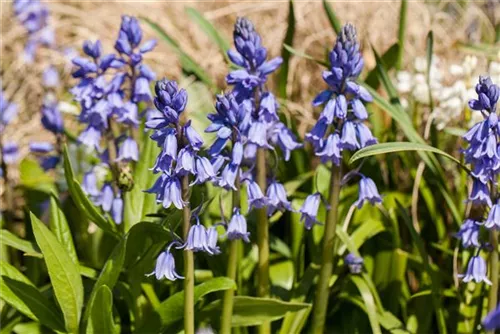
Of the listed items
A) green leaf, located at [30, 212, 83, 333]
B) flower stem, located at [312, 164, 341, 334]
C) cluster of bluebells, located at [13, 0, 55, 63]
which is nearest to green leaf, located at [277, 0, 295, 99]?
flower stem, located at [312, 164, 341, 334]

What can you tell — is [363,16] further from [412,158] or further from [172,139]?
[172,139]

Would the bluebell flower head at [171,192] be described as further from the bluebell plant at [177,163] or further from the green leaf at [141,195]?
the green leaf at [141,195]

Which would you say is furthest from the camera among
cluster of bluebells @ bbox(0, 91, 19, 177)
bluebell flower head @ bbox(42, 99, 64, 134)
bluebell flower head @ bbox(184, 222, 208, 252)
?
cluster of bluebells @ bbox(0, 91, 19, 177)

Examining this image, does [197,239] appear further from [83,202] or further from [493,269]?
[493,269]

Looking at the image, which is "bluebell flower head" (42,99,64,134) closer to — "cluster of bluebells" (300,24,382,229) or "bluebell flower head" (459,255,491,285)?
"cluster of bluebells" (300,24,382,229)

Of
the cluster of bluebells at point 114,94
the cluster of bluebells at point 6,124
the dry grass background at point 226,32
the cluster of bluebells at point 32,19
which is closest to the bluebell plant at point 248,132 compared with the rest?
the cluster of bluebells at point 114,94

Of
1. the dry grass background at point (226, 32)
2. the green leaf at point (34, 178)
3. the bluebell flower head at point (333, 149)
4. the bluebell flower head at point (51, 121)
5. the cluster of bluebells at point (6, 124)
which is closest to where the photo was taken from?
the bluebell flower head at point (333, 149)

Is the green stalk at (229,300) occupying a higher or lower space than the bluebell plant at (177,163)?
lower
